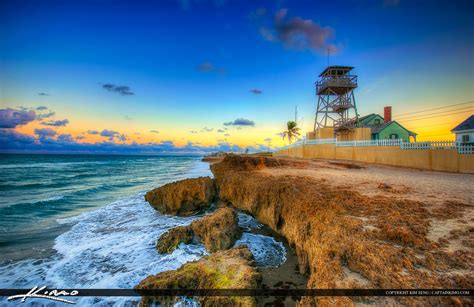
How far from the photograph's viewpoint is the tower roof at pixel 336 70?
95.0ft

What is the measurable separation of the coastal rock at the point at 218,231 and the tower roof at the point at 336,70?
29.2 meters

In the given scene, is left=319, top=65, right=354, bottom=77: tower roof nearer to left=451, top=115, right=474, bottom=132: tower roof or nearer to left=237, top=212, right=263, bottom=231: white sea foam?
left=451, top=115, right=474, bottom=132: tower roof

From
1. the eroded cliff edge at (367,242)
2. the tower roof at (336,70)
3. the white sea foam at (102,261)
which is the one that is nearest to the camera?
the eroded cliff edge at (367,242)

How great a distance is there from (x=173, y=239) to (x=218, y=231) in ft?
5.10

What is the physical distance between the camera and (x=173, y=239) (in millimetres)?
6777

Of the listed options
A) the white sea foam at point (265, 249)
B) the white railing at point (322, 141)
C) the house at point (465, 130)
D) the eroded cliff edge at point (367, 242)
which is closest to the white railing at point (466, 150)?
the eroded cliff edge at point (367, 242)

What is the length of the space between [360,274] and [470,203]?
560cm

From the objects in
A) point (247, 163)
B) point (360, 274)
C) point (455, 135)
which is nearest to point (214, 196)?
point (247, 163)

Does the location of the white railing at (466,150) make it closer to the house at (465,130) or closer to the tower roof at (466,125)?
the house at (465,130)

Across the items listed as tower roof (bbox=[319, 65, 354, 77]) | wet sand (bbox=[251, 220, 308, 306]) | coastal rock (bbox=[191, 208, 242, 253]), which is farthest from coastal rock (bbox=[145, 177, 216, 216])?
tower roof (bbox=[319, 65, 354, 77])

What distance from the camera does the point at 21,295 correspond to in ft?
16.2

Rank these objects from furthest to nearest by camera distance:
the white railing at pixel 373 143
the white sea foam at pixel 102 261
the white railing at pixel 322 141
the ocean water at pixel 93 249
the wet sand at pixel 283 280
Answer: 1. the white railing at pixel 322 141
2. the white railing at pixel 373 143
3. the ocean water at pixel 93 249
4. the white sea foam at pixel 102 261
5. the wet sand at pixel 283 280

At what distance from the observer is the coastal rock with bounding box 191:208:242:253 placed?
6336 mm

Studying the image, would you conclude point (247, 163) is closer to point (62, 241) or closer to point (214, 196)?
point (214, 196)
